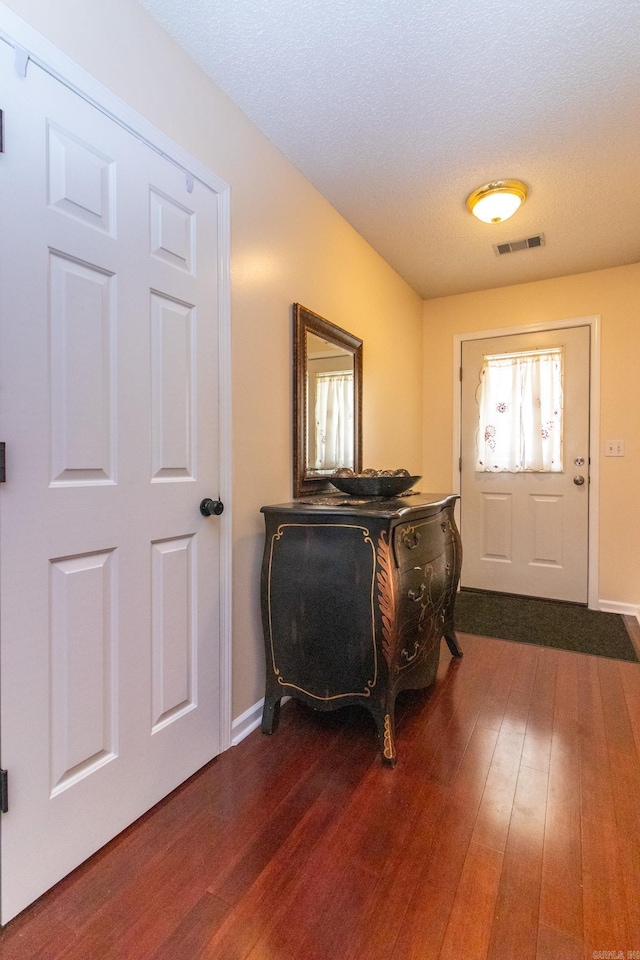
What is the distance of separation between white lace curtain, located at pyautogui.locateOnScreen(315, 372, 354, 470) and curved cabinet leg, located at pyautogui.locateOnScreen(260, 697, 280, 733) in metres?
1.04

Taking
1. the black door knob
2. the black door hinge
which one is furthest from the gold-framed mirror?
the black door hinge

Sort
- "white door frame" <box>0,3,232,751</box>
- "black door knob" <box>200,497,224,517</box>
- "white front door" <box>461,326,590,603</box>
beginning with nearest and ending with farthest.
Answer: "white door frame" <box>0,3,232,751</box>, "black door knob" <box>200,497,224,517</box>, "white front door" <box>461,326,590,603</box>

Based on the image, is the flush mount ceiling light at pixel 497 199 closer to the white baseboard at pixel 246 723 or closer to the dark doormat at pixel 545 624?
the dark doormat at pixel 545 624

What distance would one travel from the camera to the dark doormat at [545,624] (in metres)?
2.58

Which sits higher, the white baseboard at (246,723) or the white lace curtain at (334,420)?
the white lace curtain at (334,420)

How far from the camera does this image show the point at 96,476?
1190mm

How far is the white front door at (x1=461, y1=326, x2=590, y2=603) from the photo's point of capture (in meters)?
3.25

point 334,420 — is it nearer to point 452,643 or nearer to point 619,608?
point 452,643

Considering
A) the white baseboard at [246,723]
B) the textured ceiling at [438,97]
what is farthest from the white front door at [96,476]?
the textured ceiling at [438,97]

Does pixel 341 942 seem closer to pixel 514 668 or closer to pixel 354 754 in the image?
pixel 354 754

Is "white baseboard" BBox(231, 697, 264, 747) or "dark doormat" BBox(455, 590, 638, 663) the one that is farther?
"dark doormat" BBox(455, 590, 638, 663)

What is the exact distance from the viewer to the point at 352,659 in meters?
1.59

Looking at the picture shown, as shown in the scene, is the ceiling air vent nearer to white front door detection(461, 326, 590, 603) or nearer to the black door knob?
white front door detection(461, 326, 590, 603)

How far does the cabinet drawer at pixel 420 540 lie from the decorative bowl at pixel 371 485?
202 mm
